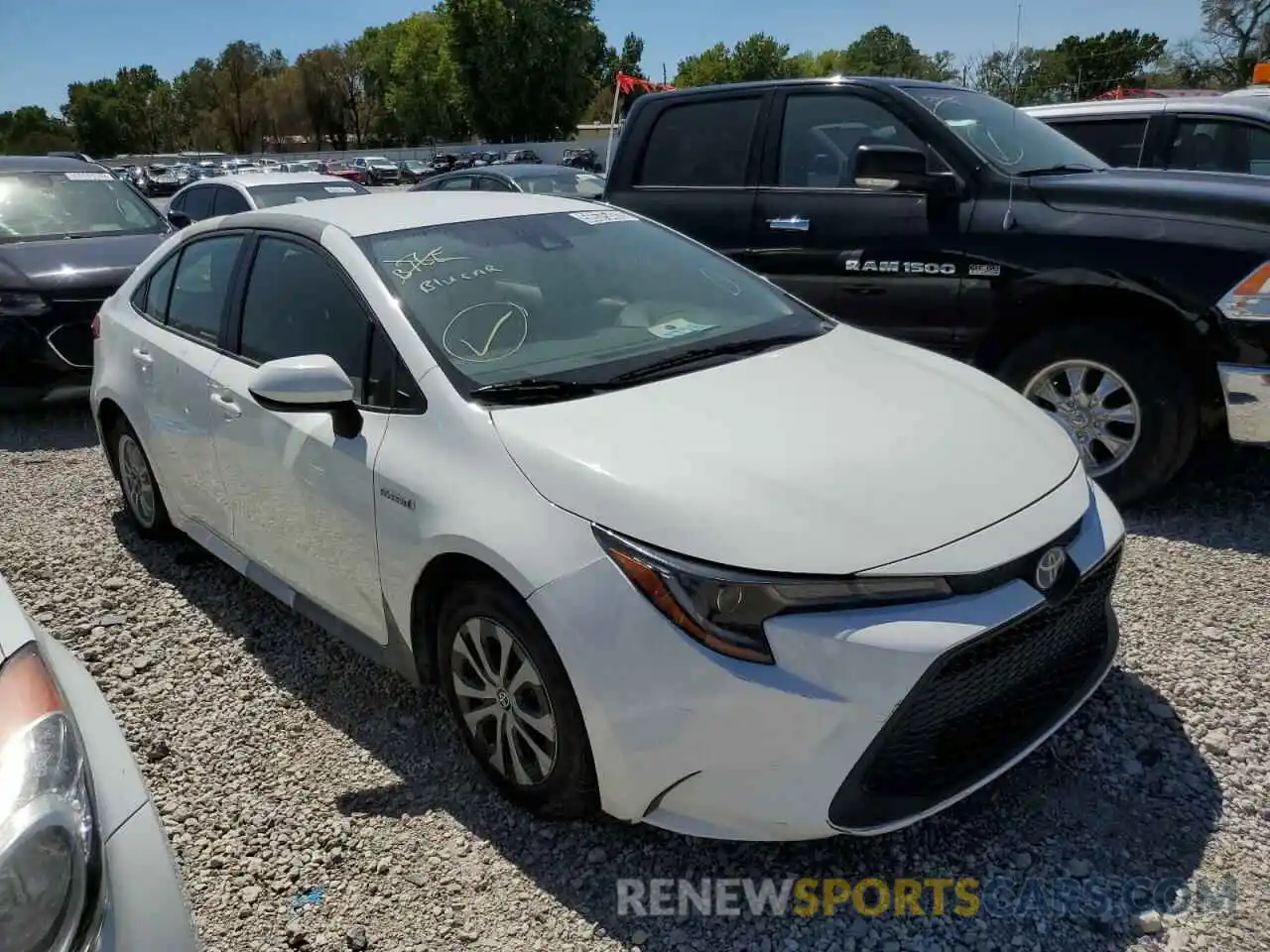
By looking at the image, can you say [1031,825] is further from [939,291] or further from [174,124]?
[174,124]

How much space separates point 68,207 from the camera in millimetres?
8055

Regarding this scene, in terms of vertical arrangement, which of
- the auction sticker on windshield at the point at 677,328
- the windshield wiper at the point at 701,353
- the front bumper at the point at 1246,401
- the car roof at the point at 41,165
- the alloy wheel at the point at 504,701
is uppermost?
the car roof at the point at 41,165

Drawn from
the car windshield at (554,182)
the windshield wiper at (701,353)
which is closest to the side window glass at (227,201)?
the car windshield at (554,182)

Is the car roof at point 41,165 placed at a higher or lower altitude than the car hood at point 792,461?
higher

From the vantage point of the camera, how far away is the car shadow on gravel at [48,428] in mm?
6652

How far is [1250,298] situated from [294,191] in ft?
31.2

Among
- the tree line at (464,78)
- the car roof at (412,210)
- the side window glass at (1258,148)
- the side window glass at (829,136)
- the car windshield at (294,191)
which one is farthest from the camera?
the tree line at (464,78)

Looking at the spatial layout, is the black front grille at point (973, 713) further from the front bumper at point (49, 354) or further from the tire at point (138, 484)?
the front bumper at point (49, 354)

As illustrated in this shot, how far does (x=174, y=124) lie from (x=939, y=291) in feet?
345

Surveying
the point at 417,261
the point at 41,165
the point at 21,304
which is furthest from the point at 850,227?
the point at 41,165

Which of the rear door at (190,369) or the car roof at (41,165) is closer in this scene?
the rear door at (190,369)

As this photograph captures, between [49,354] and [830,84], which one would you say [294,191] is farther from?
[830,84]

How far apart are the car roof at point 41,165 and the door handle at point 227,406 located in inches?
248

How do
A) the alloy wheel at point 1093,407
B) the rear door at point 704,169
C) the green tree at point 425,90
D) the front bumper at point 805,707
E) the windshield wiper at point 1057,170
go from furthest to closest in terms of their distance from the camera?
1. the green tree at point 425,90
2. the rear door at point 704,169
3. the windshield wiper at point 1057,170
4. the alloy wheel at point 1093,407
5. the front bumper at point 805,707
